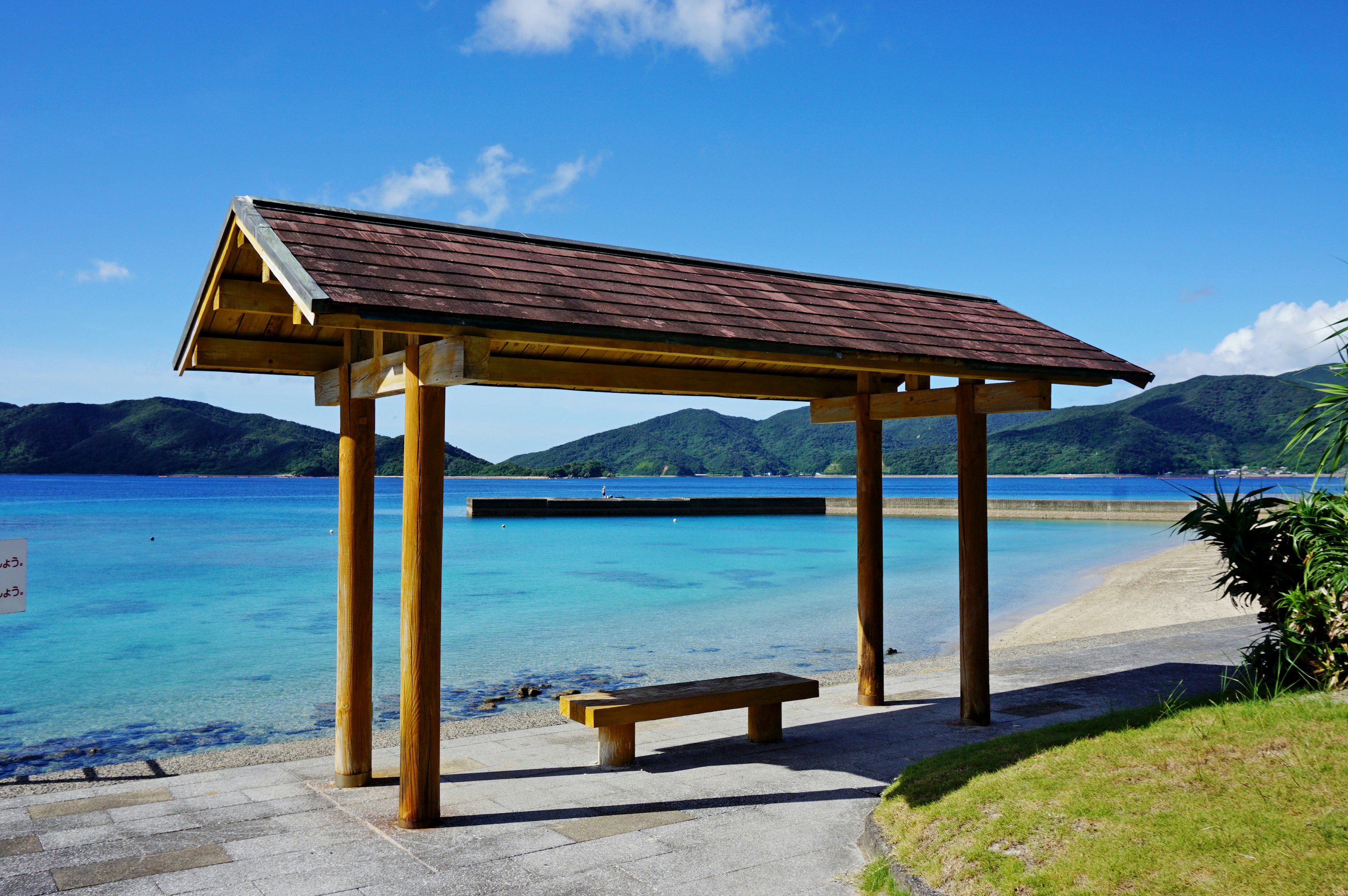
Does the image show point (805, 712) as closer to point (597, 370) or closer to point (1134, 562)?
point (597, 370)

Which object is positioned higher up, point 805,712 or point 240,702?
point 805,712

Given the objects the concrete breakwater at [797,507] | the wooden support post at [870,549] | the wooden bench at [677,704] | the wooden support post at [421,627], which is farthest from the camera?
the concrete breakwater at [797,507]

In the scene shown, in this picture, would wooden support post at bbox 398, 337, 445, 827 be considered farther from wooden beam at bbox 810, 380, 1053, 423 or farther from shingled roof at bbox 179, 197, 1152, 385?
wooden beam at bbox 810, 380, 1053, 423

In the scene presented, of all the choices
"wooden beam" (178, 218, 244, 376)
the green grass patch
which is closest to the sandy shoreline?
"wooden beam" (178, 218, 244, 376)

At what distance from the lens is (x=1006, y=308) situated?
8188 millimetres

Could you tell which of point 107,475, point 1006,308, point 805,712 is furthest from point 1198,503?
point 107,475

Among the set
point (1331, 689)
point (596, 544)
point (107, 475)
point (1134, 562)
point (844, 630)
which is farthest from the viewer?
point (107, 475)

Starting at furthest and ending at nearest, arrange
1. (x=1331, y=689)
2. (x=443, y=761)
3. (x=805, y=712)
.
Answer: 1. (x=805, y=712)
2. (x=443, y=761)
3. (x=1331, y=689)

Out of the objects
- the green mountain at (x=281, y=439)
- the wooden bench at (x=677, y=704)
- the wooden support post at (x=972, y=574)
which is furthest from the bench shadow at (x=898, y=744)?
the green mountain at (x=281, y=439)

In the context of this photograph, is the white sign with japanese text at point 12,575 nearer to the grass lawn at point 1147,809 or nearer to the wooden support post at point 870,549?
the grass lawn at point 1147,809

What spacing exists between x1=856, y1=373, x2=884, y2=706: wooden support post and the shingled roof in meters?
1.00

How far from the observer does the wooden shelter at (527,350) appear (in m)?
4.72

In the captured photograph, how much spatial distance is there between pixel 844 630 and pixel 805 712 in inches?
413

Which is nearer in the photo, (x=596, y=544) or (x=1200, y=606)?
(x=1200, y=606)
